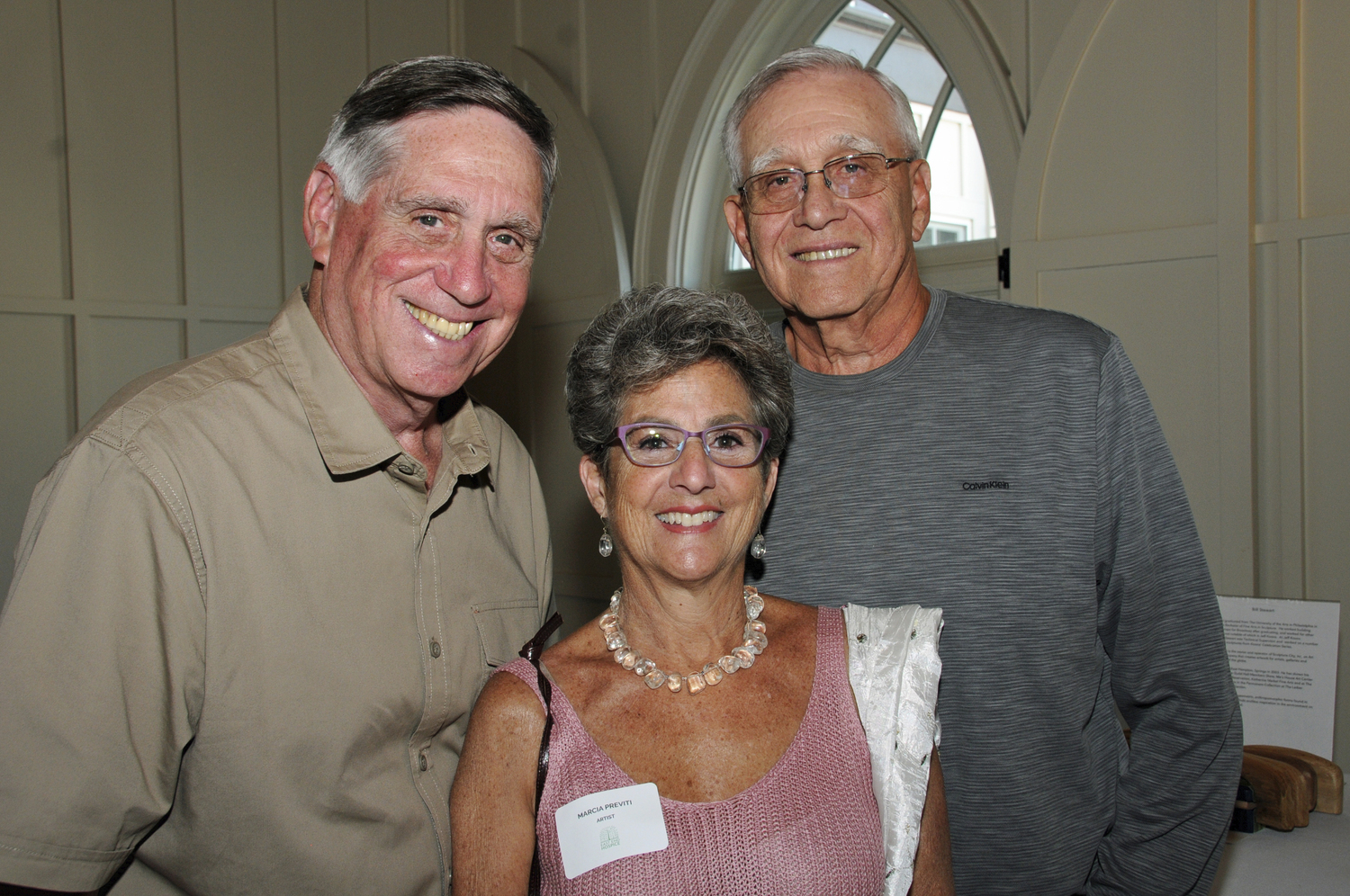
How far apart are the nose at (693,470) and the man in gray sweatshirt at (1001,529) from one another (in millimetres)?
337

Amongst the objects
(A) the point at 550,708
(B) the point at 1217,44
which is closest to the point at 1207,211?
(B) the point at 1217,44

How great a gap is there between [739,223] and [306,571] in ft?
3.56

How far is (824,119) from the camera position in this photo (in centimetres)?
176

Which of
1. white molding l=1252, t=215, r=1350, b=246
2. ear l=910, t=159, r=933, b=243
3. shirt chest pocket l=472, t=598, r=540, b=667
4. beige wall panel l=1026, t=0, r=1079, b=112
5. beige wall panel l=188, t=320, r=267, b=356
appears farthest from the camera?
beige wall panel l=188, t=320, r=267, b=356

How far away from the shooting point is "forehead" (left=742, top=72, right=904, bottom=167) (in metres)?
1.76

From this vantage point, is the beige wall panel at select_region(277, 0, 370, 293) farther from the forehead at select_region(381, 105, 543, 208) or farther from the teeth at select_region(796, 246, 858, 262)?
the teeth at select_region(796, 246, 858, 262)

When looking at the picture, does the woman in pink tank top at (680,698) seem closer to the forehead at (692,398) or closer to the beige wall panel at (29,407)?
the forehead at (692,398)

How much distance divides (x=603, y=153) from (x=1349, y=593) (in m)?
3.58

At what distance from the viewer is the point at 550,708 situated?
151 cm

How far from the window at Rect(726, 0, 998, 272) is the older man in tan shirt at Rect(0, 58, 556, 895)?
2.40m

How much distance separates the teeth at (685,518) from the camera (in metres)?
1.55

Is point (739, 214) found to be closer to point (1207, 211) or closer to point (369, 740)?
point (369, 740)

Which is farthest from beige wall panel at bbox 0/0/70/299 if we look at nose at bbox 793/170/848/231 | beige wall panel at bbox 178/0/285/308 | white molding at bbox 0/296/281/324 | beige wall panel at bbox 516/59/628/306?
nose at bbox 793/170/848/231

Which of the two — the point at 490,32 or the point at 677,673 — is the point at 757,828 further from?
the point at 490,32
